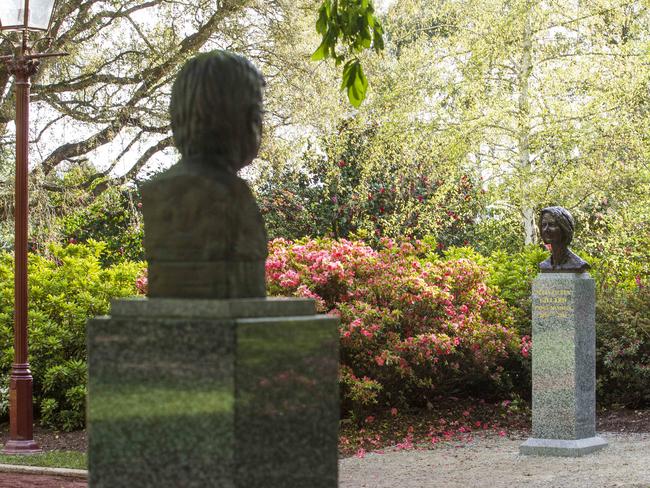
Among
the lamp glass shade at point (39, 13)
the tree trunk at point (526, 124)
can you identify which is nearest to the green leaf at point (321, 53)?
the lamp glass shade at point (39, 13)

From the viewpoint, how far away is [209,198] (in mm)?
4520

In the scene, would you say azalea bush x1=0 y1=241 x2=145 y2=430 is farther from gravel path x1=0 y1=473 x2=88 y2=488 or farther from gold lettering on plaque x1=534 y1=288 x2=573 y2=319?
gold lettering on plaque x1=534 y1=288 x2=573 y2=319

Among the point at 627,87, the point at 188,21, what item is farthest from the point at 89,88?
the point at 627,87

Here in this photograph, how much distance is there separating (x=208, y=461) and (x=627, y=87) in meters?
15.5

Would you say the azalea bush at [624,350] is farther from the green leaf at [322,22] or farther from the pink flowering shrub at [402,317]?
the green leaf at [322,22]

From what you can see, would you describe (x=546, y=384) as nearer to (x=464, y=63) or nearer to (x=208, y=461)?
(x=208, y=461)

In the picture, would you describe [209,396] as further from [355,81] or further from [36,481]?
[36,481]

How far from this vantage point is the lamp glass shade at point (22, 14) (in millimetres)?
10930

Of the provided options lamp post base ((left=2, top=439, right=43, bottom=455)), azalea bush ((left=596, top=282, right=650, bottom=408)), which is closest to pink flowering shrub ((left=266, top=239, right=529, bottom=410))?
azalea bush ((left=596, top=282, right=650, bottom=408))

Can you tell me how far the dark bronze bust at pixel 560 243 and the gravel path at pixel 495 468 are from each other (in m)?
1.88

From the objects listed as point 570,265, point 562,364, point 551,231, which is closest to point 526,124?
point 551,231

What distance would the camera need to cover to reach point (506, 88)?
792 inches

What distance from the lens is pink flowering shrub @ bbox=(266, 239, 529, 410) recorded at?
12.2m

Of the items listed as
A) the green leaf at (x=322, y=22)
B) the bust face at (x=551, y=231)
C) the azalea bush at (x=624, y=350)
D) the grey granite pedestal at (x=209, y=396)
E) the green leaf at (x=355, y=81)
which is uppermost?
the green leaf at (x=322, y=22)
